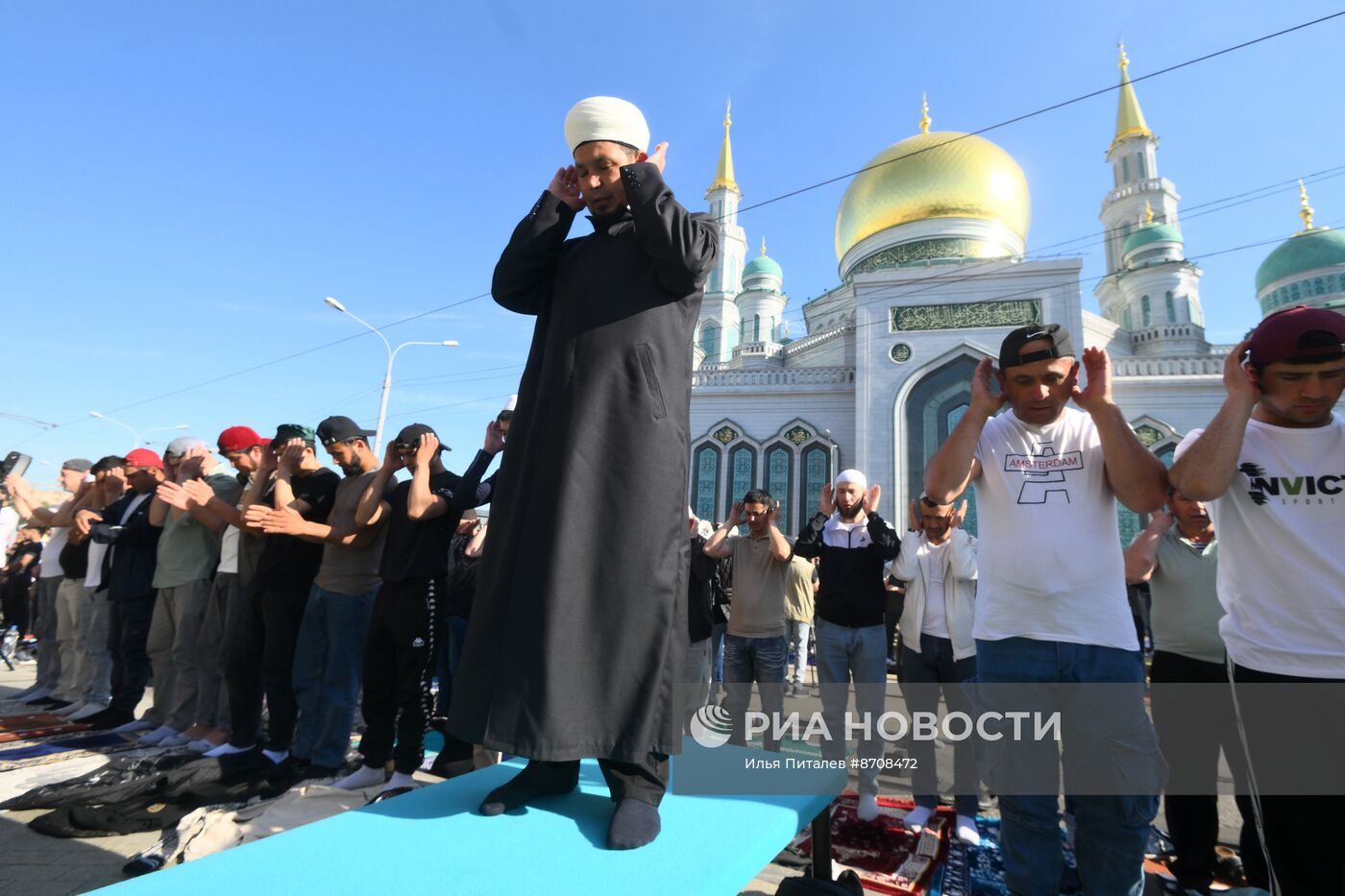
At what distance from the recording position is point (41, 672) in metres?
5.73

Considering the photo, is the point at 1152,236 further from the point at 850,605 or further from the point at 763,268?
the point at 850,605

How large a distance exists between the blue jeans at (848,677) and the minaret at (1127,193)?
88.2ft

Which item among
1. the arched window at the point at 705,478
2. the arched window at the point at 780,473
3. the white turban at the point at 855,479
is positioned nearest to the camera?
the white turban at the point at 855,479

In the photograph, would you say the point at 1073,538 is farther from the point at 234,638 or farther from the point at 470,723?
the point at 234,638

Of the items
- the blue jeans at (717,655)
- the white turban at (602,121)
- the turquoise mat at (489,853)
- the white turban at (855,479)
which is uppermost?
the white turban at (602,121)

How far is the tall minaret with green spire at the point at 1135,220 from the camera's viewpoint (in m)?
22.9

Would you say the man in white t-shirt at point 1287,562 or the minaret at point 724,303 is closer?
the man in white t-shirt at point 1287,562

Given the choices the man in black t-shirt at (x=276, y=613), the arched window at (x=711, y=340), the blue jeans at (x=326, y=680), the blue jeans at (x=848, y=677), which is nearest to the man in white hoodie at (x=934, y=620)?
the blue jeans at (x=848, y=677)

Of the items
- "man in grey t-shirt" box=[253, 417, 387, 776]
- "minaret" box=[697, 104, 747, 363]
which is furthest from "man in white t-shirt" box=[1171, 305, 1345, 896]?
"minaret" box=[697, 104, 747, 363]

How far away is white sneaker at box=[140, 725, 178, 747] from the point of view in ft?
13.3

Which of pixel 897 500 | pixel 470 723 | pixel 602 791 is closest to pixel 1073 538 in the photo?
pixel 602 791

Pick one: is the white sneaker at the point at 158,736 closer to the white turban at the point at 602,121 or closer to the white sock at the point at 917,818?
the white sock at the point at 917,818

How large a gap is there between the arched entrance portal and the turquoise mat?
17.3m

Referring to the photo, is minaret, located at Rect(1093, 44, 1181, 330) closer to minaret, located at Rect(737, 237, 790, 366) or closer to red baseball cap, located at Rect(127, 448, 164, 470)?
minaret, located at Rect(737, 237, 790, 366)
